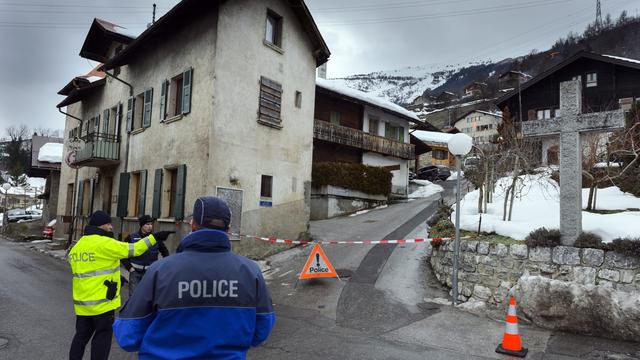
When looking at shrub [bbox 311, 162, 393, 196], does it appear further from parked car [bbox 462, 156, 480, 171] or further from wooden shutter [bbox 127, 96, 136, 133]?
wooden shutter [bbox 127, 96, 136, 133]

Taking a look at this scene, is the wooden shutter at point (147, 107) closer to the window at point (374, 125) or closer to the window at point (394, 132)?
the window at point (374, 125)

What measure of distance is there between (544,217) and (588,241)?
2430 mm

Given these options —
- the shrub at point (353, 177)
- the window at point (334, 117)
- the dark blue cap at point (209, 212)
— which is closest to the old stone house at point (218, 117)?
Answer: the shrub at point (353, 177)

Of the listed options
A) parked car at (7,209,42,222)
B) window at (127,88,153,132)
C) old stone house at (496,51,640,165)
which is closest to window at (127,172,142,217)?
window at (127,88,153,132)

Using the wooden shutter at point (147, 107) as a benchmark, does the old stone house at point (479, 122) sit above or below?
above

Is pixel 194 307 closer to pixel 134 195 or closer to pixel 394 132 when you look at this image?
pixel 134 195

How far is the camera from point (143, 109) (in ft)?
55.6

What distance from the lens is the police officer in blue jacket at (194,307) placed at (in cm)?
243

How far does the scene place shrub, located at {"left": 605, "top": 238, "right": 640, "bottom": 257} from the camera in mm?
6778

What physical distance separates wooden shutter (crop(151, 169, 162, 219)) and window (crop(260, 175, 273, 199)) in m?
3.37

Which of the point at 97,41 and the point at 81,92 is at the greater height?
the point at 97,41

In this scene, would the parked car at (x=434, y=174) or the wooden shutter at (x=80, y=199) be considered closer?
the wooden shutter at (x=80, y=199)

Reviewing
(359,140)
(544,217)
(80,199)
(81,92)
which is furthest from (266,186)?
(81,92)

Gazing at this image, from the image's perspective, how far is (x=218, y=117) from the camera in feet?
42.2
